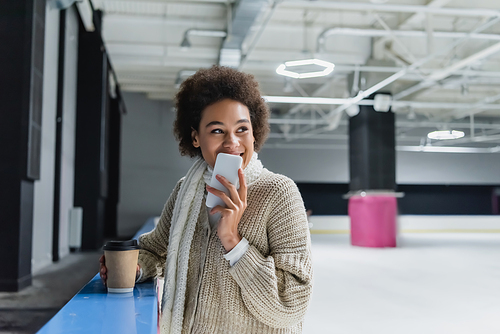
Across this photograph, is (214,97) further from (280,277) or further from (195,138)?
(280,277)

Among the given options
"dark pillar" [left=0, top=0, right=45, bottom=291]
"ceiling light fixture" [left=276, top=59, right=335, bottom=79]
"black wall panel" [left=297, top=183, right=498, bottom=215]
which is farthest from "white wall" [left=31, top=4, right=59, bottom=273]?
"black wall panel" [left=297, top=183, right=498, bottom=215]

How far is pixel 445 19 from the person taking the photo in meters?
8.93

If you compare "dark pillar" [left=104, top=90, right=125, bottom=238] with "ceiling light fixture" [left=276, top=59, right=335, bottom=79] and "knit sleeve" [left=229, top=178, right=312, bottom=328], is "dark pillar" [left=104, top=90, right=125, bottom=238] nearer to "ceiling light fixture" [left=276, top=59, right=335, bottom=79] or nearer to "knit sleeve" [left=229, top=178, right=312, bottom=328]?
"ceiling light fixture" [left=276, top=59, right=335, bottom=79]

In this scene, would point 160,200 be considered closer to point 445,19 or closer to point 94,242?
point 94,242

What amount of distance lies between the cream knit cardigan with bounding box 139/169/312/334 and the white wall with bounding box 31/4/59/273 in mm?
5815

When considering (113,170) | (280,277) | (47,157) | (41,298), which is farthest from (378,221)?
(280,277)

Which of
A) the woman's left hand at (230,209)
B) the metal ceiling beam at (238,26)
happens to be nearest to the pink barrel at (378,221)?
the metal ceiling beam at (238,26)

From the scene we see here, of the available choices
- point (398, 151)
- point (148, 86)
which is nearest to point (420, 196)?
point (398, 151)

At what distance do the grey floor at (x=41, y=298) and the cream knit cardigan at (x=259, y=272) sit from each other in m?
2.79

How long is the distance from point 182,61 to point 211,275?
10.3 metres

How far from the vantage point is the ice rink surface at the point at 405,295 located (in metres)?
3.95

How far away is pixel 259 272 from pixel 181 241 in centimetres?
28

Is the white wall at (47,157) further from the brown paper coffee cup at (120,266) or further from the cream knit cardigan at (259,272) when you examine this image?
the cream knit cardigan at (259,272)

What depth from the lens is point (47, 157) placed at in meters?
7.14
